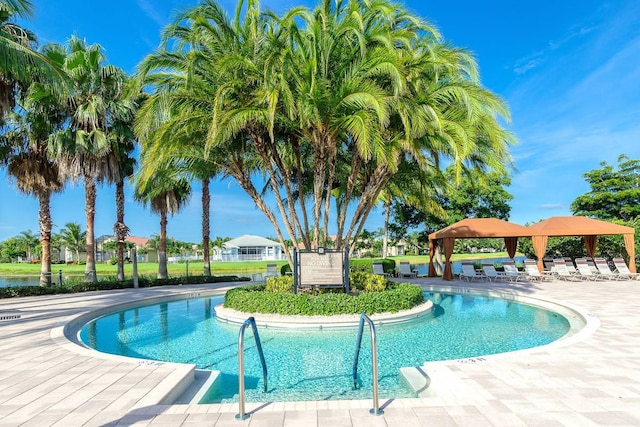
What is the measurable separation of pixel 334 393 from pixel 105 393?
2.79m

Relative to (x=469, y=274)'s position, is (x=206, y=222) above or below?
above

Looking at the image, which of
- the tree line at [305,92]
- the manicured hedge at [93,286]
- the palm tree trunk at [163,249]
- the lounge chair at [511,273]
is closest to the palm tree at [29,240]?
the palm tree trunk at [163,249]


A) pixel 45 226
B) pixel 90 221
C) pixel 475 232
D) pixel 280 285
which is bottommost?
pixel 280 285

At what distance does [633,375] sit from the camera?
4.82 m

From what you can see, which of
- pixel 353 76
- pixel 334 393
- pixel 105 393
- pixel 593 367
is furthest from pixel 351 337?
pixel 353 76

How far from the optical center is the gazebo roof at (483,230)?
62.1ft

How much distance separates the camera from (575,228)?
728 inches

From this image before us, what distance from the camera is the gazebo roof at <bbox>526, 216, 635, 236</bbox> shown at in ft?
59.9

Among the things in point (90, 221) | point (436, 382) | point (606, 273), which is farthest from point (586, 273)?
point (90, 221)

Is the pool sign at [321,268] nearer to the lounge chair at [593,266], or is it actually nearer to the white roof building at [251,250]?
the lounge chair at [593,266]

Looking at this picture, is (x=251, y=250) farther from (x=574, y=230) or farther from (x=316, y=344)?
(x=316, y=344)

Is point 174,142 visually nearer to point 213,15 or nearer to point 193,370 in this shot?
point 213,15

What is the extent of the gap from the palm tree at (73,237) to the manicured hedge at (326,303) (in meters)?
→ 69.9

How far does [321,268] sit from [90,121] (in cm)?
1236
